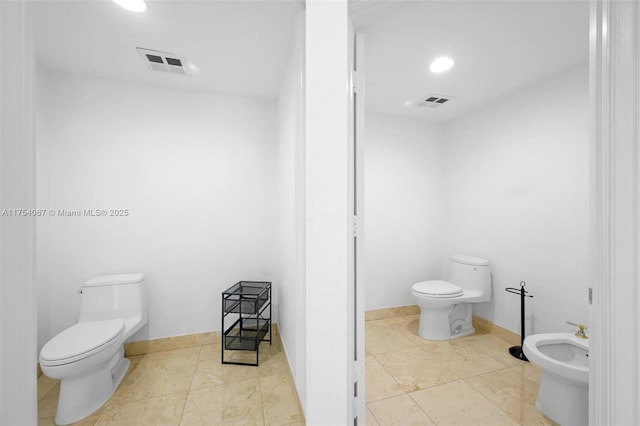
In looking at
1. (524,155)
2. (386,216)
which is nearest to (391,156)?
(386,216)

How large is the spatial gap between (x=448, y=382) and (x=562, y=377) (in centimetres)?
56

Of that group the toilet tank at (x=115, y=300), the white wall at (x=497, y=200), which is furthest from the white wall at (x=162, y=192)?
the white wall at (x=497, y=200)

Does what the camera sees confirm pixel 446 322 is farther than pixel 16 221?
Yes

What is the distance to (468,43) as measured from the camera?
55.8 inches

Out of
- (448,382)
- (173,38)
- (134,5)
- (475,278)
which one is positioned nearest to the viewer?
(134,5)

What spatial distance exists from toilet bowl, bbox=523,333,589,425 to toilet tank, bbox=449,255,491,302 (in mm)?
640

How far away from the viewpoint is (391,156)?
252cm

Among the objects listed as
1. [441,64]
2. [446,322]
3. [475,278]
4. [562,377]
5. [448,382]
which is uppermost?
[441,64]

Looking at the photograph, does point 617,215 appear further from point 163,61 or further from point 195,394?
point 163,61

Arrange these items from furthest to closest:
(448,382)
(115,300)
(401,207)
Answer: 1. (401,207)
2. (115,300)
3. (448,382)

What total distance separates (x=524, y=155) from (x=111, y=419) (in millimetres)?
2970

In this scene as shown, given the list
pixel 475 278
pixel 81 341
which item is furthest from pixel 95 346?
pixel 475 278

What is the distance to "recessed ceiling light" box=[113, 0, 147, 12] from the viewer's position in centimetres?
114

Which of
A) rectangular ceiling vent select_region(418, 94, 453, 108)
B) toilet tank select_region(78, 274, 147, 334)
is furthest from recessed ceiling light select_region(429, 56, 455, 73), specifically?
toilet tank select_region(78, 274, 147, 334)
